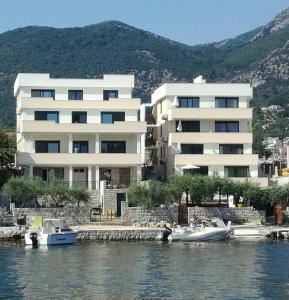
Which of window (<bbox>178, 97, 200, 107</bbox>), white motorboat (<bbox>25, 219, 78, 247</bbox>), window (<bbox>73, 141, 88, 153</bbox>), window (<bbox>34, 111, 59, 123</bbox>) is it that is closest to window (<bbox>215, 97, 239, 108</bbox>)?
window (<bbox>178, 97, 200, 107</bbox>)

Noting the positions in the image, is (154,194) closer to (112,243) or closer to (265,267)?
(112,243)

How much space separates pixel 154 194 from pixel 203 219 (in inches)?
196

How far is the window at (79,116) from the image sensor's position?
87037 mm

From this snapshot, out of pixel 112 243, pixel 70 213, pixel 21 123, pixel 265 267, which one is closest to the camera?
pixel 265 267

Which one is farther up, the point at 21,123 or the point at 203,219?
the point at 21,123

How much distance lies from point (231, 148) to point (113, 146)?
12.5 m

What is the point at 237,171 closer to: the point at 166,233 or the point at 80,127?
the point at 80,127

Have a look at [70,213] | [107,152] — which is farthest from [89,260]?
[107,152]

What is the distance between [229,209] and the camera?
7769cm

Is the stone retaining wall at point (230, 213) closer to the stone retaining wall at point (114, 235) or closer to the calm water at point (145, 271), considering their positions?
the stone retaining wall at point (114, 235)

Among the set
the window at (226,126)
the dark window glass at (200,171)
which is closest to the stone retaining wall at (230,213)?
the dark window glass at (200,171)

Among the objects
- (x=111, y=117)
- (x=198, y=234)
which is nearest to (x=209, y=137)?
(x=111, y=117)

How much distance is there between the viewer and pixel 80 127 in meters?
85.8

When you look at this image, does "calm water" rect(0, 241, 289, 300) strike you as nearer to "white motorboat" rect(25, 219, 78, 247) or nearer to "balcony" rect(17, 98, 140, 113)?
"white motorboat" rect(25, 219, 78, 247)
